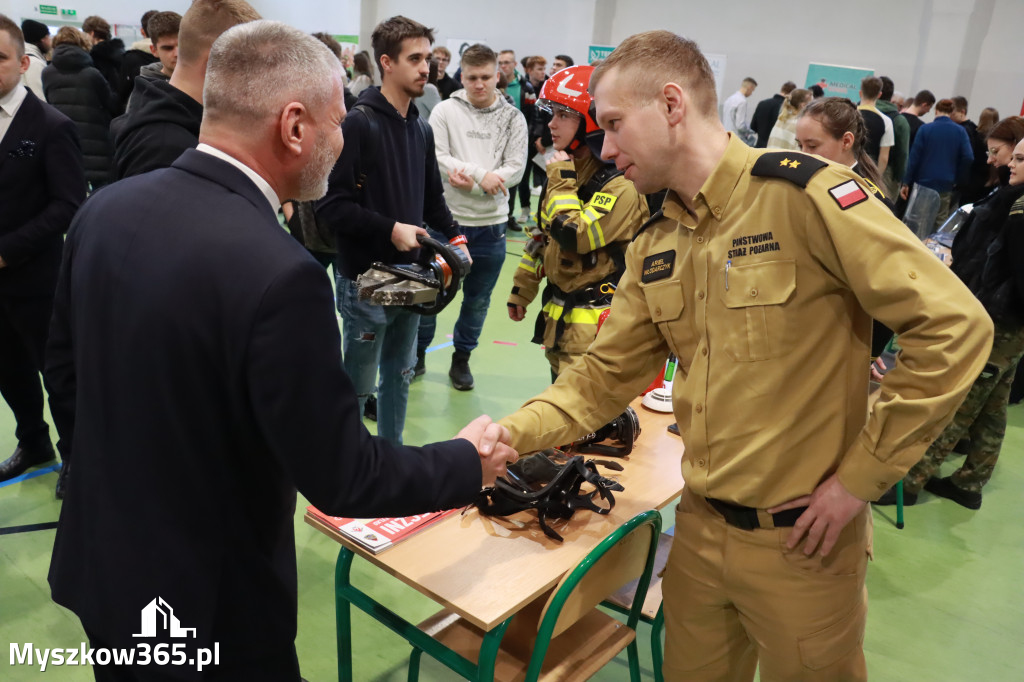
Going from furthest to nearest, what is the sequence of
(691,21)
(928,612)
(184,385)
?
1. (691,21)
2. (928,612)
3. (184,385)

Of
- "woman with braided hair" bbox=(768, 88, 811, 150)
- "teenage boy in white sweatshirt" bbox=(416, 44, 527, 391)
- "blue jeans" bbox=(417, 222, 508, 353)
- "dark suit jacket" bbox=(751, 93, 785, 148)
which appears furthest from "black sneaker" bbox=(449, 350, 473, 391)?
"dark suit jacket" bbox=(751, 93, 785, 148)

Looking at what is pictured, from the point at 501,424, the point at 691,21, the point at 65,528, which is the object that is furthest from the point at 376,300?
the point at 691,21

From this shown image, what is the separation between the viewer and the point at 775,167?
64.9 inches

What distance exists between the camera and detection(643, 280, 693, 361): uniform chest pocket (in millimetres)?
1836

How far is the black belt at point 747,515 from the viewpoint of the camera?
5.63ft

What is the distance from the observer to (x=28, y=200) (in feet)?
10.8

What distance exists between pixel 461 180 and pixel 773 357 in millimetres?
3314

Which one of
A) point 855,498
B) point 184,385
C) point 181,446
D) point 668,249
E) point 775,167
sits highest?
point 775,167

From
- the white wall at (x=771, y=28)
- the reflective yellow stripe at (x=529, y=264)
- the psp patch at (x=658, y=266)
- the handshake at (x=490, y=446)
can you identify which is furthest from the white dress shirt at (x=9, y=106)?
the white wall at (x=771, y=28)

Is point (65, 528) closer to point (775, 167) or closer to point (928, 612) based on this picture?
point (775, 167)

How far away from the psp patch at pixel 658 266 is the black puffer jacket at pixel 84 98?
6156 millimetres

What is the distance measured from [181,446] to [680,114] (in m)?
1.23

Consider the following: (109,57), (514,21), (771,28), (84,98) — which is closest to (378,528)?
(84,98)

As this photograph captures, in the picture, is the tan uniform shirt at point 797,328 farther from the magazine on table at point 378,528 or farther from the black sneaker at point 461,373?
the black sneaker at point 461,373
